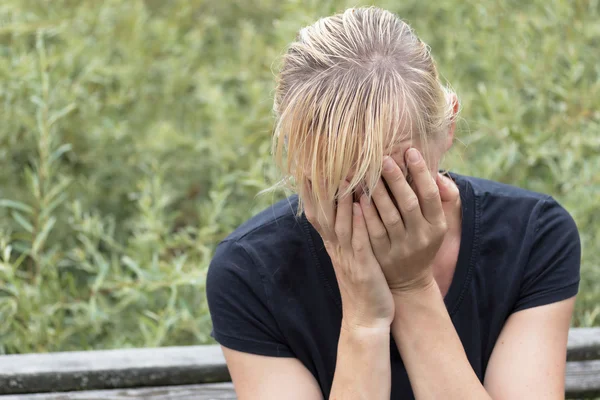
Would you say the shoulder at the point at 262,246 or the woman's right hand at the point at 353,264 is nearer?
the woman's right hand at the point at 353,264

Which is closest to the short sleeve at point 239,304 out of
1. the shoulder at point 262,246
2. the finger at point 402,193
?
the shoulder at point 262,246

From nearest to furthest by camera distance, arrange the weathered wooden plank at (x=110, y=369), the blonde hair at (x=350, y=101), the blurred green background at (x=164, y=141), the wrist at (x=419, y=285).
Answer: the blonde hair at (x=350, y=101) < the wrist at (x=419, y=285) < the weathered wooden plank at (x=110, y=369) < the blurred green background at (x=164, y=141)

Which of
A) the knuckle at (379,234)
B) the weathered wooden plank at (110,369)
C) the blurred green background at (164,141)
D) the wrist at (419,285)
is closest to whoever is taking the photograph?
the knuckle at (379,234)

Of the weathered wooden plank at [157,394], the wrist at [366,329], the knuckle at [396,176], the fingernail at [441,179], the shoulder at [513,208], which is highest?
the knuckle at [396,176]

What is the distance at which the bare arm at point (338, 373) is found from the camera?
158cm

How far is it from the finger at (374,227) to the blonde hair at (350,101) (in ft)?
0.09

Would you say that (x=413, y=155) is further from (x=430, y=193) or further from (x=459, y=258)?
(x=459, y=258)

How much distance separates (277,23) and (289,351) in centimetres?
157

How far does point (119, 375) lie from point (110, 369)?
0.09ft

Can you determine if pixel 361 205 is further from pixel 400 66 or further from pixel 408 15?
pixel 408 15

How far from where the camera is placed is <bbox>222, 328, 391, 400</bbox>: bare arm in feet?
5.20

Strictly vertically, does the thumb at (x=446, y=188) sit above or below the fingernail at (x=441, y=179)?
below

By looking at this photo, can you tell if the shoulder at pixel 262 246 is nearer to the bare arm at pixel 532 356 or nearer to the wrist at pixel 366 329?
the wrist at pixel 366 329

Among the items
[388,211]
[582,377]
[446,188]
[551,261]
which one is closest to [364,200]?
[388,211]
